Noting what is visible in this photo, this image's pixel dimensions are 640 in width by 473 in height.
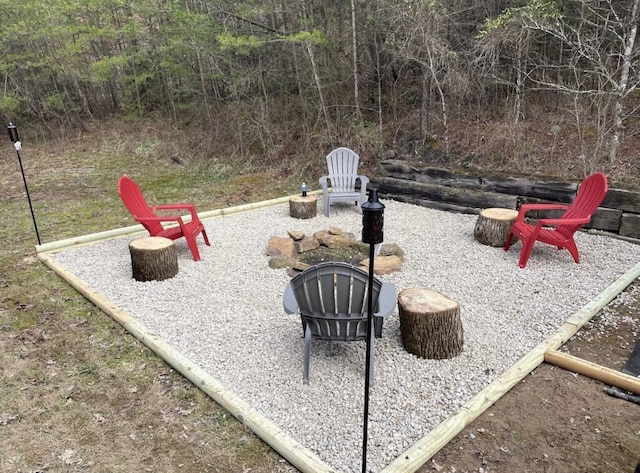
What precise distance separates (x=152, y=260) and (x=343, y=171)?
3077mm

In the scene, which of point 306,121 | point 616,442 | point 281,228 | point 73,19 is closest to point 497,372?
point 616,442

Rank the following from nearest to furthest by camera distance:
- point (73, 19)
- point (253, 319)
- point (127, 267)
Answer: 1. point (253, 319)
2. point (127, 267)
3. point (73, 19)

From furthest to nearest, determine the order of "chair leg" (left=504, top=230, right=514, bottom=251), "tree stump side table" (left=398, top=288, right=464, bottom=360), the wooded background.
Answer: the wooded background → "chair leg" (left=504, top=230, right=514, bottom=251) → "tree stump side table" (left=398, top=288, right=464, bottom=360)

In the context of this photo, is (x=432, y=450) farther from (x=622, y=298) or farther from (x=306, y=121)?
(x=306, y=121)

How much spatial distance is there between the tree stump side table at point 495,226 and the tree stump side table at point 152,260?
9.81 feet

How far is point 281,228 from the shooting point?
5.11 m

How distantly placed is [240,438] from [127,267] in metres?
2.52

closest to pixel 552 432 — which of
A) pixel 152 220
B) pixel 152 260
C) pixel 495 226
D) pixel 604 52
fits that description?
pixel 495 226

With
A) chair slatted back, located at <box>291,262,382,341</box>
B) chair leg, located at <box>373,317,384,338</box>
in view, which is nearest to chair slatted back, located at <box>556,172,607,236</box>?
chair leg, located at <box>373,317,384,338</box>

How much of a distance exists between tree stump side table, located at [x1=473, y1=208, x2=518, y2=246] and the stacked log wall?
84 cm

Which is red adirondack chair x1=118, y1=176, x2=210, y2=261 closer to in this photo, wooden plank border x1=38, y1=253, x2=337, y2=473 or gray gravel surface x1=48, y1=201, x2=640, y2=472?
gray gravel surface x1=48, y1=201, x2=640, y2=472

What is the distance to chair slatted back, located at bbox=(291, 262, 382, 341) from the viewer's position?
7.55 ft

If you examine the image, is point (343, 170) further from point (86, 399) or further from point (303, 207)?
point (86, 399)

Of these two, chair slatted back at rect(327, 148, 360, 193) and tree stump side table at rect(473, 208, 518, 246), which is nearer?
tree stump side table at rect(473, 208, 518, 246)
